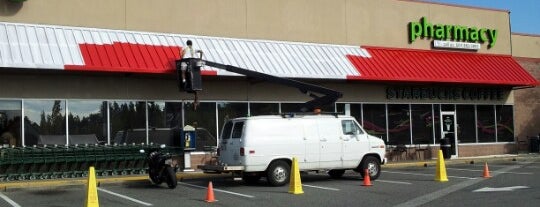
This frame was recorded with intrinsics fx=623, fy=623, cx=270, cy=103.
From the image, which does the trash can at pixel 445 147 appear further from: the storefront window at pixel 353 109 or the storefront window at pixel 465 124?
the storefront window at pixel 353 109

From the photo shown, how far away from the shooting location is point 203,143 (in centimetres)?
2162

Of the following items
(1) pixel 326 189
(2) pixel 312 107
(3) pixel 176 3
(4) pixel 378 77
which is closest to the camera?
(1) pixel 326 189

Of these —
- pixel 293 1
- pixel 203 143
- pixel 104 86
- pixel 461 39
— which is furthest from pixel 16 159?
pixel 461 39

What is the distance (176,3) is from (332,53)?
20.5ft


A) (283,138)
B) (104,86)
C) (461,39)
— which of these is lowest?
(283,138)

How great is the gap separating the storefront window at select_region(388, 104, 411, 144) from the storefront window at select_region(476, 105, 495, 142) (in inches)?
159

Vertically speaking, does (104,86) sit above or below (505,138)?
above

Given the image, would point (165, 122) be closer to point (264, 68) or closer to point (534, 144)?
point (264, 68)

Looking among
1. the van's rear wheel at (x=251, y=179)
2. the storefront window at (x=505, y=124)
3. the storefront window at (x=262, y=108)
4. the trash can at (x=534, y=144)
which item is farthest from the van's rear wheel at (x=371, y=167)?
the trash can at (x=534, y=144)

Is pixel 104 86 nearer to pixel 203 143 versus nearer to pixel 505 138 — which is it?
pixel 203 143

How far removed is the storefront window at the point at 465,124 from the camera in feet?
90.2

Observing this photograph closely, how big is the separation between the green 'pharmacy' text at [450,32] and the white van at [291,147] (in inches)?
421

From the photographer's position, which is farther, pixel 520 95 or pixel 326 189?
pixel 520 95

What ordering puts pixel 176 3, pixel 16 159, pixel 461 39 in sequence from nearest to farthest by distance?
pixel 16 159 → pixel 176 3 → pixel 461 39
